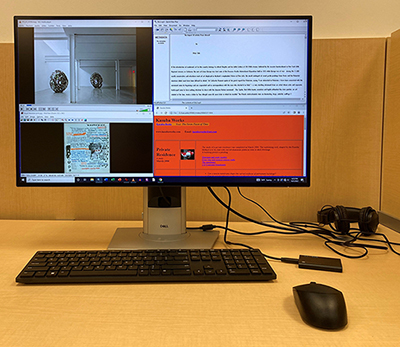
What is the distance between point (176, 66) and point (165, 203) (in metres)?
0.30

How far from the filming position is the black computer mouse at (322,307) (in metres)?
0.42

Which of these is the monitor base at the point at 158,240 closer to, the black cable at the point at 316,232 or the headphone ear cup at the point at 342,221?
the black cable at the point at 316,232

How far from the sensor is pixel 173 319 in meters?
0.44

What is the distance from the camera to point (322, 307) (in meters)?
0.43

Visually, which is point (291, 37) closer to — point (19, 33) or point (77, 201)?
point (19, 33)

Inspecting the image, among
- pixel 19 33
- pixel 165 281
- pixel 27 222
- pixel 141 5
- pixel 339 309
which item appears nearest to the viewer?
pixel 339 309

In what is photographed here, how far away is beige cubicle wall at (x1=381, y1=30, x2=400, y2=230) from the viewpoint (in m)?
0.88

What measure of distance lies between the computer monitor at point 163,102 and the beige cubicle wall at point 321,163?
238mm

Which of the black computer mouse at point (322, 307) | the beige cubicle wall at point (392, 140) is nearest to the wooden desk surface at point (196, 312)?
the black computer mouse at point (322, 307)

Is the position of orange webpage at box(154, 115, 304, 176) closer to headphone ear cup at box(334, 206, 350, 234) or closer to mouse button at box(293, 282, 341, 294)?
headphone ear cup at box(334, 206, 350, 234)

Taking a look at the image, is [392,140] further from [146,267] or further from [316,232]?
[146,267]

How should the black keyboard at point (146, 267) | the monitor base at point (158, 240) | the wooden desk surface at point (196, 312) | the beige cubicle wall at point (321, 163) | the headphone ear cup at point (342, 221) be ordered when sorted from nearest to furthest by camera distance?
the wooden desk surface at point (196, 312) < the black keyboard at point (146, 267) < the monitor base at point (158, 240) < the headphone ear cup at point (342, 221) < the beige cubicle wall at point (321, 163)

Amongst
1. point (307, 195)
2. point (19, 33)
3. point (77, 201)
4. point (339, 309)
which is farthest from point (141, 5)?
point (339, 309)

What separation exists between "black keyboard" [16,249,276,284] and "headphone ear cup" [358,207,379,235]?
36cm
